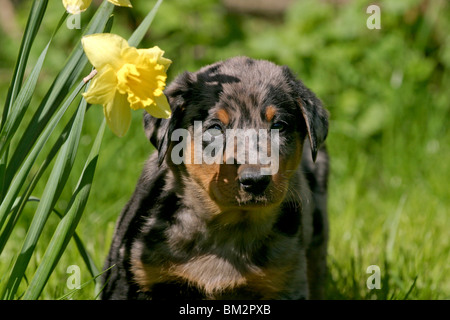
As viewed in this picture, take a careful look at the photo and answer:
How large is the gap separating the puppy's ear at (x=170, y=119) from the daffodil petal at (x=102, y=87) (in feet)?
2.63

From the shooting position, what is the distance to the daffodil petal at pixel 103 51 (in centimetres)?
212

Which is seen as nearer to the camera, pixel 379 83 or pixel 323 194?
pixel 323 194

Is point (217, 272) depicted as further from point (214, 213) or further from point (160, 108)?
point (160, 108)

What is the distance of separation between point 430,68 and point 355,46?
63 cm

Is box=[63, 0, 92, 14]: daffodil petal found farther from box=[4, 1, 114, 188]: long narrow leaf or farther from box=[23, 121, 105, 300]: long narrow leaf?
box=[23, 121, 105, 300]: long narrow leaf

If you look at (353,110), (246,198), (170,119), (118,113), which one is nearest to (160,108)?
(118,113)

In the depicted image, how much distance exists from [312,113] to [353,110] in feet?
9.04

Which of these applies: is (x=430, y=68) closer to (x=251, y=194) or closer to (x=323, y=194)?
(x=323, y=194)

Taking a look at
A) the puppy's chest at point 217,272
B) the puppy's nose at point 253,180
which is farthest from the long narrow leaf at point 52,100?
the puppy's chest at point 217,272

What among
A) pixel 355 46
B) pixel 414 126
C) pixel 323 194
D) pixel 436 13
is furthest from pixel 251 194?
pixel 436 13

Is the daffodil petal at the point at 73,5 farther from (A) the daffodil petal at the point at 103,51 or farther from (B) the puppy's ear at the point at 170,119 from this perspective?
(B) the puppy's ear at the point at 170,119

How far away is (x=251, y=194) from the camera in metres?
2.72

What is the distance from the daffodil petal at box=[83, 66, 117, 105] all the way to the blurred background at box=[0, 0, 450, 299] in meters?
1.69

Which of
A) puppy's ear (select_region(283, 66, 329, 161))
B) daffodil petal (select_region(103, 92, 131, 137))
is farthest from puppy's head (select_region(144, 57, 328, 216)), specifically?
daffodil petal (select_region(103, 92, 131, 137))
